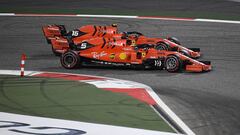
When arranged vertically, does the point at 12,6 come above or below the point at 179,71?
above

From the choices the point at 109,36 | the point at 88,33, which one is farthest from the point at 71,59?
the point at 88,33

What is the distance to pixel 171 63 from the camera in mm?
21859

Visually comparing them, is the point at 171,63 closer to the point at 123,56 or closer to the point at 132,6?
the point at 123,56

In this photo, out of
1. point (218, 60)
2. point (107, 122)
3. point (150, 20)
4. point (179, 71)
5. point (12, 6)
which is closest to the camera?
point (107, 122)

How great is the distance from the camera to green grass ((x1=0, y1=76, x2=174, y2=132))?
1577cm

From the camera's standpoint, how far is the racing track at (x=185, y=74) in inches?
651

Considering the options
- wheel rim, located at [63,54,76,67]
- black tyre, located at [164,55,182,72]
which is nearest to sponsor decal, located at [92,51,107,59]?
wheel rim, located at [63,54,76,67]

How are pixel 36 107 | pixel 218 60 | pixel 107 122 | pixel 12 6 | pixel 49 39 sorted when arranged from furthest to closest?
pixel 12 6, pixel 49 39, pixel 218 60, pixel 36 107, pixel 107 122

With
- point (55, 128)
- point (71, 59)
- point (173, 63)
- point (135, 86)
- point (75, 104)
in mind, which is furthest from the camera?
point (71, 59)

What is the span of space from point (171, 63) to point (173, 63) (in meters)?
0.07

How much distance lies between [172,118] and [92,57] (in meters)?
7.54

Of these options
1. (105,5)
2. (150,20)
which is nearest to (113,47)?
(150,20)

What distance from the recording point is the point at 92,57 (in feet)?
75.4

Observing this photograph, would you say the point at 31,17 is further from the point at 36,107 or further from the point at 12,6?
the point at 36,107
